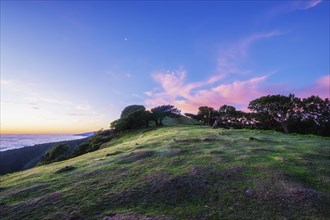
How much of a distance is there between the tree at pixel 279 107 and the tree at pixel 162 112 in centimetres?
2628

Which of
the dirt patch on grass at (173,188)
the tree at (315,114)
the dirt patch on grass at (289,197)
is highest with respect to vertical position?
the tree at (315,114)

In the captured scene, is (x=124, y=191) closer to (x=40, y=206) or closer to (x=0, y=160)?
(x=40, y=206)

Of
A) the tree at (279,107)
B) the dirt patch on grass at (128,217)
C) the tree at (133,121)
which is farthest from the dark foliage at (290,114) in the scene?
the dirt patch on grass at (128,217)

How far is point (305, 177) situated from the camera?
18672mm

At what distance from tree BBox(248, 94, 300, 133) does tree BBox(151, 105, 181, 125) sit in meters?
26.3

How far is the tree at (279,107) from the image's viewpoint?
73.1 meters

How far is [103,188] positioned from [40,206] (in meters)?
4.02

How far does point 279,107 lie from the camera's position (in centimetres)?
7431

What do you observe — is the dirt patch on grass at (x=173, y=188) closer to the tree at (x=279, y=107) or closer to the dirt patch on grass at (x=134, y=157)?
the dirt patch on grass at (x=134, y=157)

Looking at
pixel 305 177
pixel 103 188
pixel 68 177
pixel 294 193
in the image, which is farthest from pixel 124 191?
pixel 305 177

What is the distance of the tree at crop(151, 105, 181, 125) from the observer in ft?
263

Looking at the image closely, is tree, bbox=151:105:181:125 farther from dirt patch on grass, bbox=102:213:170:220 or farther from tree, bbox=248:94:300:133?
dirt patch on grass, bbox=102:213:170:220

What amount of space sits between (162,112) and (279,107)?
34.6m

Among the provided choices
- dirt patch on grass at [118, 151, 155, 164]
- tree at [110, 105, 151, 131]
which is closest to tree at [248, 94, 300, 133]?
tree at [110, 105, 151, 131]
